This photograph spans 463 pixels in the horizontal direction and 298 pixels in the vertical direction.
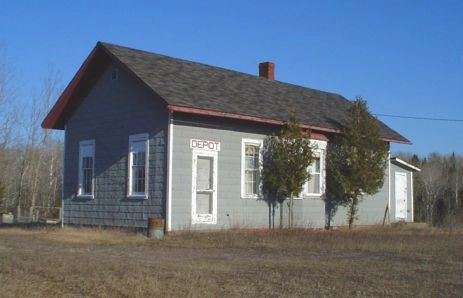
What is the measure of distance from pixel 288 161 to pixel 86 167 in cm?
706

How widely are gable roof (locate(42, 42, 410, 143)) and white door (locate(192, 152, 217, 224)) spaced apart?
153 cm

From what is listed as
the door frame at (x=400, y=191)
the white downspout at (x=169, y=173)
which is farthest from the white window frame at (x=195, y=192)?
the door frame at (x=400, y=191)

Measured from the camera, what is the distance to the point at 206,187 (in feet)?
64.1

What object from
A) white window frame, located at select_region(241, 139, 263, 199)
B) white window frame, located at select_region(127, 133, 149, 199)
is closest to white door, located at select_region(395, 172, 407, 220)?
white window frame, located at select_region(241, 139, 263, 199)

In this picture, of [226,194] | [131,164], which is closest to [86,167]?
[131,164]

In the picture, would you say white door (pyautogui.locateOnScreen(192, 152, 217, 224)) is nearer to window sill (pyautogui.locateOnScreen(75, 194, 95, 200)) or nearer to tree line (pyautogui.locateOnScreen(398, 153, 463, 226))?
window sill (pyautogui.locateOnScreen(75, 194, 95, 200))

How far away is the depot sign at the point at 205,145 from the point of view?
19.0 meters

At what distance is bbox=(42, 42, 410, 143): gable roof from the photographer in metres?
18.9

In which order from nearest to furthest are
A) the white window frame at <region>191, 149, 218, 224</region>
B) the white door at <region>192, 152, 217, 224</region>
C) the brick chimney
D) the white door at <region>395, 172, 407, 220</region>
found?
the white window frame at <region>191, 149, 218, 224</region>, the white door at <region>192, 152, 217, 224</region>, the brick chimney, the white door at <region>395, 172, 407, 220</region>

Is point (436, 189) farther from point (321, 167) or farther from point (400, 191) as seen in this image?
point (321, 167)

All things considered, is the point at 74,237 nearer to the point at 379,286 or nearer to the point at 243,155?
the point at 243,155

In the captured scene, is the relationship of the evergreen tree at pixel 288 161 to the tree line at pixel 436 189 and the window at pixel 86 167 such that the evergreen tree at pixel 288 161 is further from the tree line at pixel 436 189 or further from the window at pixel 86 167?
the tree line at pixel 436 189

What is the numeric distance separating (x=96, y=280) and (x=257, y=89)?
1489cm


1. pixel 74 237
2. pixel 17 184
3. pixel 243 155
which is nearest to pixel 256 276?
pixel 74 237
